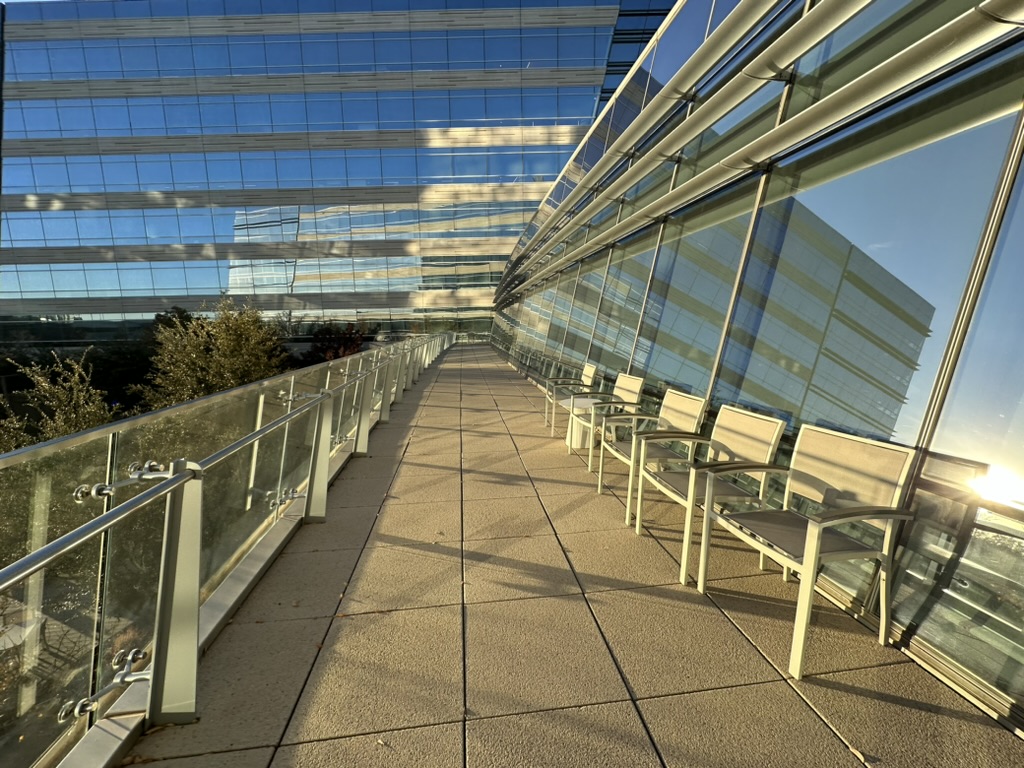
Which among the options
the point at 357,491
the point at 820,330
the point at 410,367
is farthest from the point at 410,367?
the point at 820,330

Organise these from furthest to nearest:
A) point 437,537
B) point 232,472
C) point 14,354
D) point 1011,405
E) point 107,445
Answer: point 14,354 < point 437,537 < point 232,472 < point 1011,405 < point 107,445

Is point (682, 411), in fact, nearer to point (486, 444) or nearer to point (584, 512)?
point (584, 512)

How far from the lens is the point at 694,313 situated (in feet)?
17.2

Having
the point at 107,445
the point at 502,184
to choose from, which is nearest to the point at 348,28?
the point at 502,184

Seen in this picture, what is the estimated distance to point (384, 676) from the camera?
2.11m

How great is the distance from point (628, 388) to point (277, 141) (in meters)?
35.1

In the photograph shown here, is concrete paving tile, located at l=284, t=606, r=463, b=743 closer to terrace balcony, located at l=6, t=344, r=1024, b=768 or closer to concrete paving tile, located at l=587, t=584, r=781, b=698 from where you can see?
terrace balcony, located at l=6, t=344, r=1024, b=768

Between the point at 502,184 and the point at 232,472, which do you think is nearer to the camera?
the point at 232,472

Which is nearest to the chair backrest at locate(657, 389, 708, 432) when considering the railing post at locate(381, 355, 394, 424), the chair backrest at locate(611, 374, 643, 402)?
the chair backrest at locate(611, 374, 643, 402)

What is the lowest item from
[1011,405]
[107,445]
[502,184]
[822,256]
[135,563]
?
[135,563]

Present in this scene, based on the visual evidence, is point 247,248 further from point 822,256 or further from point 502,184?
point 822,256

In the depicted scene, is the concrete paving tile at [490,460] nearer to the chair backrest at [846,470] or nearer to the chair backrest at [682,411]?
the chair backrest at [682,411]

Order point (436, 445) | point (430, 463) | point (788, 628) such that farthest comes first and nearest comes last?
point (436, 445) → point (430, 463) → point (788, 628)

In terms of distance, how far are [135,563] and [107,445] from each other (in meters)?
0.56
